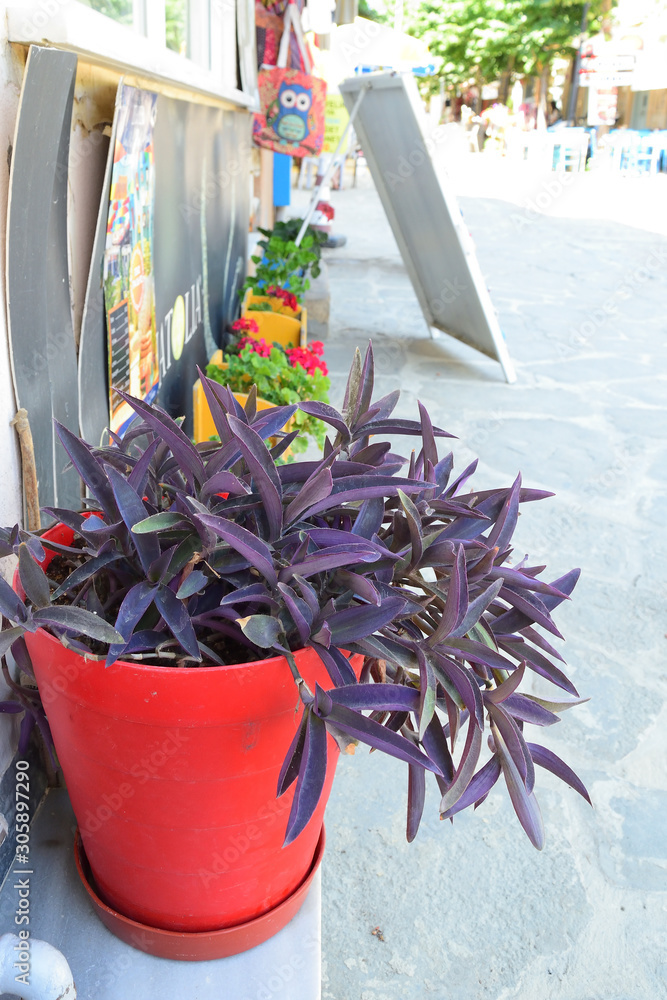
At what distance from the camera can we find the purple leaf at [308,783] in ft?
2.51

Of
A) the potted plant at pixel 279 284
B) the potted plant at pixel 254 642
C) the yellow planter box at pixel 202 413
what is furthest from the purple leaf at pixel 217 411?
the potted plant at pixel 279 284

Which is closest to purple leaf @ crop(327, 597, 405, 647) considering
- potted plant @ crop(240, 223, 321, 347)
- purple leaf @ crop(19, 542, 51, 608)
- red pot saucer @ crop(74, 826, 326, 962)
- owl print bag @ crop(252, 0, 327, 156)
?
purple leaf @ crop(19, 542, 51, 608)

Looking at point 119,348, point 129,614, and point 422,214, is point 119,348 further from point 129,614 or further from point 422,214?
point 422,214

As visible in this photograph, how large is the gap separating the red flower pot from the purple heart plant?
42 mm

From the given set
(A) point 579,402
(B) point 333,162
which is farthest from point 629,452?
(B) point 333,162

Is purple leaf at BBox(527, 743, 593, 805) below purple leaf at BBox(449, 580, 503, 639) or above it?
below

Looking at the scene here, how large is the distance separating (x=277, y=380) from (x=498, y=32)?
999 inches

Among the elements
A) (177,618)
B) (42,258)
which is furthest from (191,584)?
(42,258)

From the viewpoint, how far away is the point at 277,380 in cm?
261

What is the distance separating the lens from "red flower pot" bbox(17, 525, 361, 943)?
84 centimetres

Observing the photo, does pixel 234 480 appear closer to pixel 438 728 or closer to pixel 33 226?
pixel 438 728

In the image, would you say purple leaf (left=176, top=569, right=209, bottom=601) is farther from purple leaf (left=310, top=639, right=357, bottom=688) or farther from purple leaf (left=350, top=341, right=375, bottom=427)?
purple leaf (left=350, top=341, right=375, bottom=427)

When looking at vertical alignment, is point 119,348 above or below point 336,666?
above

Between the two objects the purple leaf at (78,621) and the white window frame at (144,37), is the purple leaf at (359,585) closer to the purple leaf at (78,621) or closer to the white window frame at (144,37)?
the purple leaf at (78,621)
